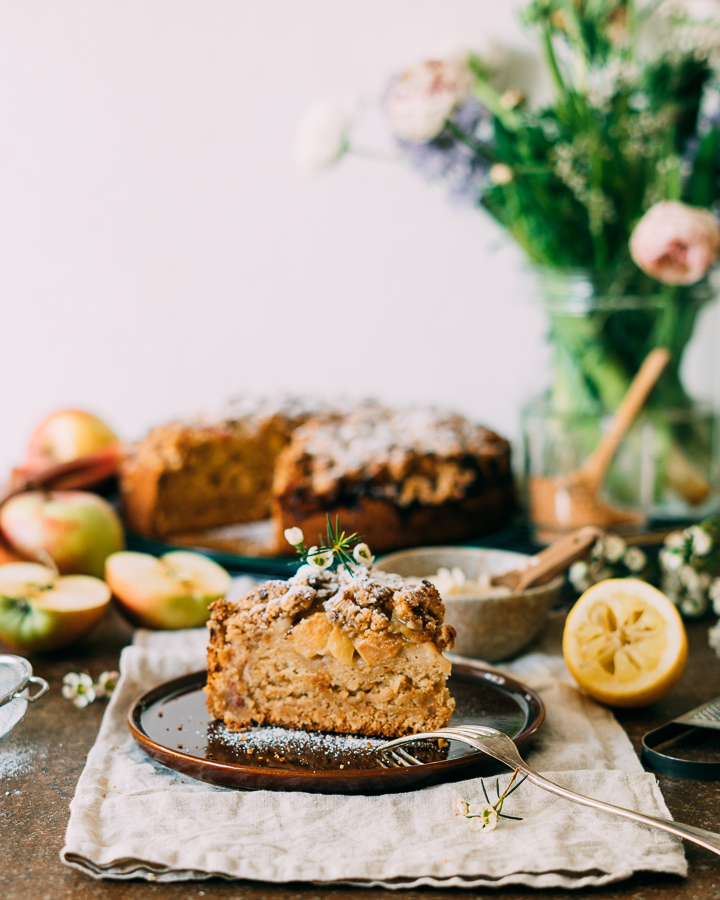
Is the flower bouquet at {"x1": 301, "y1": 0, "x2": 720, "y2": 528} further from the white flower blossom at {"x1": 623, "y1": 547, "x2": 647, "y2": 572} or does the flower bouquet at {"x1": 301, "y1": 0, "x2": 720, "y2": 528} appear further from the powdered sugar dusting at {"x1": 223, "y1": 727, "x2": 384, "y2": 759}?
the powdered sugar dusting at {"x1": 223, "y1": 727, "x2": 384, "y2": 759}

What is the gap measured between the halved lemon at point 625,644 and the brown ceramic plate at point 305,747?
0.14m

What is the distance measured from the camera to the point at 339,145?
2494mm

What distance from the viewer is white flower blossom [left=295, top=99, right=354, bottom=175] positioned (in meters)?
2.48

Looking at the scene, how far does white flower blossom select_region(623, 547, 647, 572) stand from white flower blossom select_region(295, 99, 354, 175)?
1329 millimetres

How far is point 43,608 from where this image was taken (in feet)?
5.98

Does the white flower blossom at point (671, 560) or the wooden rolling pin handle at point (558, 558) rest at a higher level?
the wooden rolling pin handle at point (558, 558)

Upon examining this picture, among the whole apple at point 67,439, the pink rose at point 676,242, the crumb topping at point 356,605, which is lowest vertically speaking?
the whole apple at point 67,439

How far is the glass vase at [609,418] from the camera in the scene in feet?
7.77

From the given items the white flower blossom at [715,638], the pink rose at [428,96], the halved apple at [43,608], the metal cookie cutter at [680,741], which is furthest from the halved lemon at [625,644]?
the pink rose at [428,96]

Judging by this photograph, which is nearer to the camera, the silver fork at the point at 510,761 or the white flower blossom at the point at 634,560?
the silver fork at the point at 510,761

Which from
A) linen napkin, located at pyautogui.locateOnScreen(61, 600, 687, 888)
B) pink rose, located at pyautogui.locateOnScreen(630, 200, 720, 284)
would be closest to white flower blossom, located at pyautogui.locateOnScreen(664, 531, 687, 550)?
pink rose, located at pyautogui.locateOnScreen(630, 200, 720, 284)

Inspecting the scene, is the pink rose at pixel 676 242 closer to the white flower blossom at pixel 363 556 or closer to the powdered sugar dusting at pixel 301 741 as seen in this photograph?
the white flower blossom at pixel 363 556

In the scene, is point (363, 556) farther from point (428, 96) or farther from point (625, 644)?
point (428, 96)

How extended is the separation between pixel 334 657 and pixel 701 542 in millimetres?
982
